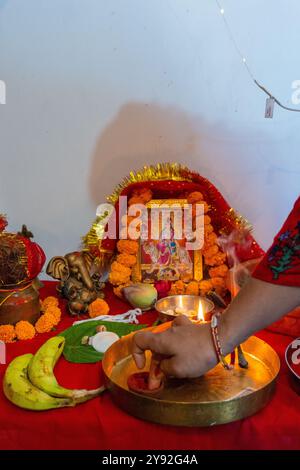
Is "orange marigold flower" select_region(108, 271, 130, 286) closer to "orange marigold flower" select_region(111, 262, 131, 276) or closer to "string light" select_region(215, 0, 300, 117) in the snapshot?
"orange marigold flower" select_region(111, 262, 131, 276)

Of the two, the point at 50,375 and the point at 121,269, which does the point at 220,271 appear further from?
the point at 50,375

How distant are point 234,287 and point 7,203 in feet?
2.72

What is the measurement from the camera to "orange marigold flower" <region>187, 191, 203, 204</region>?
1.27 metres

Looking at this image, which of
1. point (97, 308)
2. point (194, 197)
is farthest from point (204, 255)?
point (97, 308)

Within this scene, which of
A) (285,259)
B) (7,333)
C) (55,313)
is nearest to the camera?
(285,259)

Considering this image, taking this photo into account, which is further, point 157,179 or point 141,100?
point 141,100

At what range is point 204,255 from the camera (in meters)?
1.27

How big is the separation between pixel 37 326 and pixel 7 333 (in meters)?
0.08

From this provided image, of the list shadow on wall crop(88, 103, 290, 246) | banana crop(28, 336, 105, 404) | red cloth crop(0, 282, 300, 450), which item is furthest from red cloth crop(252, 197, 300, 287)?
shadow on wall crop(88, 103, 290, 246)

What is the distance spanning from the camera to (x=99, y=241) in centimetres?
130

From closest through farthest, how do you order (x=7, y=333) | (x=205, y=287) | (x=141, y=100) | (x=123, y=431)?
(x=123, y=431)
(x=7, y=333)
(x=205, y=287)
(x=141, y=100)

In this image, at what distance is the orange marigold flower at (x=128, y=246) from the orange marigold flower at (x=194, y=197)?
0.65 ft

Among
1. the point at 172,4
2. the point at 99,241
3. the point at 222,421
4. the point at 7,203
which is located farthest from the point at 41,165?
the point at 222,421

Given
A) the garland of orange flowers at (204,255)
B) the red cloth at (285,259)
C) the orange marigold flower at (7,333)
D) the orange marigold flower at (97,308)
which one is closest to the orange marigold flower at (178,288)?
the garland of orange flowers at (204,255)
